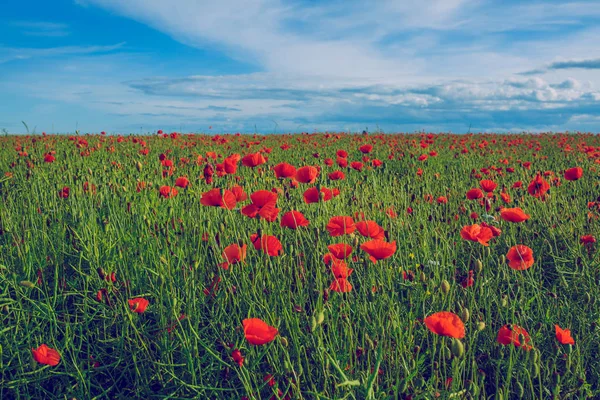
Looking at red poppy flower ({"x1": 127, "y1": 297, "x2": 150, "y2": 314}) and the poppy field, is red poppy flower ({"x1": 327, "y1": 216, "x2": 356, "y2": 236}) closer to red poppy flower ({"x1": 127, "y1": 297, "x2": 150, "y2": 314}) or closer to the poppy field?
the poppy field

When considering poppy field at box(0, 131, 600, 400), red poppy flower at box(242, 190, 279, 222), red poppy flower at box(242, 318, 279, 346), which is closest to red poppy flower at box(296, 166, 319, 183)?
poppy field at box(0, 131, 600, 400)

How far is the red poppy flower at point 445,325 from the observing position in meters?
1.11

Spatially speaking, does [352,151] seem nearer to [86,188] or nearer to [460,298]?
[86,188]

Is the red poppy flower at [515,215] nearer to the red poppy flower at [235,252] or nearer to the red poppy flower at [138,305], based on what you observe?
the red poppy flower at [235,252]

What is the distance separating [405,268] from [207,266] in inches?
38.8

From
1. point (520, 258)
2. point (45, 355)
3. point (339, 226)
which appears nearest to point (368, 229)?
point (339, 226)

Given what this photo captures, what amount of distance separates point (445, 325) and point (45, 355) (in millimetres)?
1289

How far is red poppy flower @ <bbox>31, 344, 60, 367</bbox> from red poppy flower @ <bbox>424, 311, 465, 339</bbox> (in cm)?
122

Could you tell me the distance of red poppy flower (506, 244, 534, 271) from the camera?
1.66 meters

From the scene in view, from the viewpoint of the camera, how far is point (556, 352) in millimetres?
1695

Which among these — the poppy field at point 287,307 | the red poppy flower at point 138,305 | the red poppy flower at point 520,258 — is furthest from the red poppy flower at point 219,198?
the red poppy flower at point 520,258

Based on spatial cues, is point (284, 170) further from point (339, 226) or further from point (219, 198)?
point (339, 226)

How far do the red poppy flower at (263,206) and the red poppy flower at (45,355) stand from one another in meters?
0.80

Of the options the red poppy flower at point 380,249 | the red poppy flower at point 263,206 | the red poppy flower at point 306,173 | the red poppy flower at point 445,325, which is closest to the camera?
the red poppy flower at point 445,325
